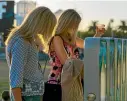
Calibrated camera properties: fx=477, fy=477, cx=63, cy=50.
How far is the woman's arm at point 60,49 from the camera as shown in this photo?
3.90m

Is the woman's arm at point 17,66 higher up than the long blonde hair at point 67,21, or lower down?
lower down

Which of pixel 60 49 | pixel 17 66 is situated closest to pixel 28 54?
pixel 17 66

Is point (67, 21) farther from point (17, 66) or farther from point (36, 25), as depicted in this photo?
point (17, 66)

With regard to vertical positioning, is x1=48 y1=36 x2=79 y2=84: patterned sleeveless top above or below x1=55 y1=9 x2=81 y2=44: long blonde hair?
below

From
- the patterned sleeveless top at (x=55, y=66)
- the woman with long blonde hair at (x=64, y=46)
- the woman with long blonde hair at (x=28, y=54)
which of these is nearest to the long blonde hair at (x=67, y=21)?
the woman with long blonde hair at (x=64, y=46)

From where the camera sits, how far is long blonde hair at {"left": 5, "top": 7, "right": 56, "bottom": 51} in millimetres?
3350

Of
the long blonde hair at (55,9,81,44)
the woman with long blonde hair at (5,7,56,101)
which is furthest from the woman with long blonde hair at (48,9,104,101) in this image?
the woman with long blonde hair at (5,7,56,101)

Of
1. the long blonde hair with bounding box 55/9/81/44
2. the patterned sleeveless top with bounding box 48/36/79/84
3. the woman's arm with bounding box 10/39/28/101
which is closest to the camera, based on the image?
the woman's arm with bounding box 10/39/28/101

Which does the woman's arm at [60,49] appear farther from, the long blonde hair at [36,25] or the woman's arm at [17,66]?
the woman's arm at [17,66]

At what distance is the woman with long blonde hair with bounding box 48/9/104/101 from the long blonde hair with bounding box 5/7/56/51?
454 millimetres

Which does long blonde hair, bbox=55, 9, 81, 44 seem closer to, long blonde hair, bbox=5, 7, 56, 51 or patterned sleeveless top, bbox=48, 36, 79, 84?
patterned sleeveless top, bbox=48, 36, 79, 84

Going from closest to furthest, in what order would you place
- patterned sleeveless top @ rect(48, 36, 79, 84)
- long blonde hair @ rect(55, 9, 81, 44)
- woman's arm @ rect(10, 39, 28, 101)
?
woman's arm @ rect(10, 39, 28, 101) < long blonde hair @ rect(55, 9, 81, 44) < patterned sleeveless top @ rect(48, 36, 79, 84)

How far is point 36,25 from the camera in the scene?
11.0ft

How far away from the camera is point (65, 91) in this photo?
392cm
